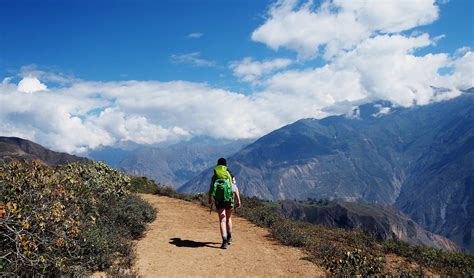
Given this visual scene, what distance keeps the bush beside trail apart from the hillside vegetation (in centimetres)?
545

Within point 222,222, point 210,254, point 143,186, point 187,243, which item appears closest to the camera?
point 210,254

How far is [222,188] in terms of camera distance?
1265 centimetres

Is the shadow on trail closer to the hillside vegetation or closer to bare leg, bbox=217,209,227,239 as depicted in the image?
bare leg, bbox=217,209,227,239

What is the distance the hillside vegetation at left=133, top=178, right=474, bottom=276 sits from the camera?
11.0m

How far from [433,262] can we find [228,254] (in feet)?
21.8

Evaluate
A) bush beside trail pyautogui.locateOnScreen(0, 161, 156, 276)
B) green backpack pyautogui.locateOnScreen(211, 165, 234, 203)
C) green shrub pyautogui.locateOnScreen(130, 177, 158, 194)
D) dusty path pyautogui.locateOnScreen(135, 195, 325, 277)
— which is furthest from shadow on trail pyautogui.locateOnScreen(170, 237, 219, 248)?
green shrub pyautogui.locateOnScreen(130, 177, 158, 194)

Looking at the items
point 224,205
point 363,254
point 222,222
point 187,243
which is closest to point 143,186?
point 187,243

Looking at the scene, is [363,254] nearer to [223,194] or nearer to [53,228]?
[223,194]

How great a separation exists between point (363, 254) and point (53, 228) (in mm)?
8655

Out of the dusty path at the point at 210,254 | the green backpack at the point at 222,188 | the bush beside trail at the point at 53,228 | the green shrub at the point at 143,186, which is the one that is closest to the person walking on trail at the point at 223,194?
the green backpack at the point at 222,188

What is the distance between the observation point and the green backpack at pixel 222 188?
1257 cm

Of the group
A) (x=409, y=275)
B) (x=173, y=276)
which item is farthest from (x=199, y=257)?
(x=409, y=275)

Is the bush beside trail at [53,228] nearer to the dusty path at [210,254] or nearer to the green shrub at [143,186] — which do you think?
the dusty path at [210,254]

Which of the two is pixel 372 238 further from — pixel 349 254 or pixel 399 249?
pixel 349 254
